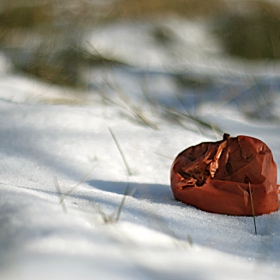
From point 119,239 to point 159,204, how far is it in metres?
0.45

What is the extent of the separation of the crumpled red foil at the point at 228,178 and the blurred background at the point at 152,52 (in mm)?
892

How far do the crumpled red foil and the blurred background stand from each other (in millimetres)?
892

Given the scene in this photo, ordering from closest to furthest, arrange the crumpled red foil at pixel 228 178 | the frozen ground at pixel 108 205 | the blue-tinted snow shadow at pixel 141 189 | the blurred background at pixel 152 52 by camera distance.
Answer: the frozen ground at pixel 108 205 < the crumpled red foil at pixel 228 178 < the blue-tinted snow shadow at pixel 141 189 < the blurred background at pixel 152 52

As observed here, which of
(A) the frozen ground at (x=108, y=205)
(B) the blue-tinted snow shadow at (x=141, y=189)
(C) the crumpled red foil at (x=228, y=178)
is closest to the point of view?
(A) the frozen ground at (x=108, y=205)

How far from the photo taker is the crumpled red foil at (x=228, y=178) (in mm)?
1273

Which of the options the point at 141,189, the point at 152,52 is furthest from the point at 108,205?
the point at 152,52

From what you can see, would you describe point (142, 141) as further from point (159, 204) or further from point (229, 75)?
point (229, 75)

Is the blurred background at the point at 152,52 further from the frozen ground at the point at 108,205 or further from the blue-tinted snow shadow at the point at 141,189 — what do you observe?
the blue-tinted snow shadow at the point at 141,189

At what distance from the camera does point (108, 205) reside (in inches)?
43.5

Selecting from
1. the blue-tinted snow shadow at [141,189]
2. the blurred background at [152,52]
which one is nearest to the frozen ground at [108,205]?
the blue-tinted snow shadow at [141,189]

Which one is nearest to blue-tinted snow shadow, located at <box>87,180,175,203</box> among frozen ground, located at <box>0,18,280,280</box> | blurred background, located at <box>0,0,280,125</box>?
frozen ground, located at <box>0,18,280,280</box>

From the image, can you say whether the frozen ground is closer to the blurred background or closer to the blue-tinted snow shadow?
the blue-tinted snow shadow

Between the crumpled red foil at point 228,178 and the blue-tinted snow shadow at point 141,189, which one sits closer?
the crumpled red foil at point 228,178

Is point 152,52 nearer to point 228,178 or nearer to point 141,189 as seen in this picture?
point 141,189
